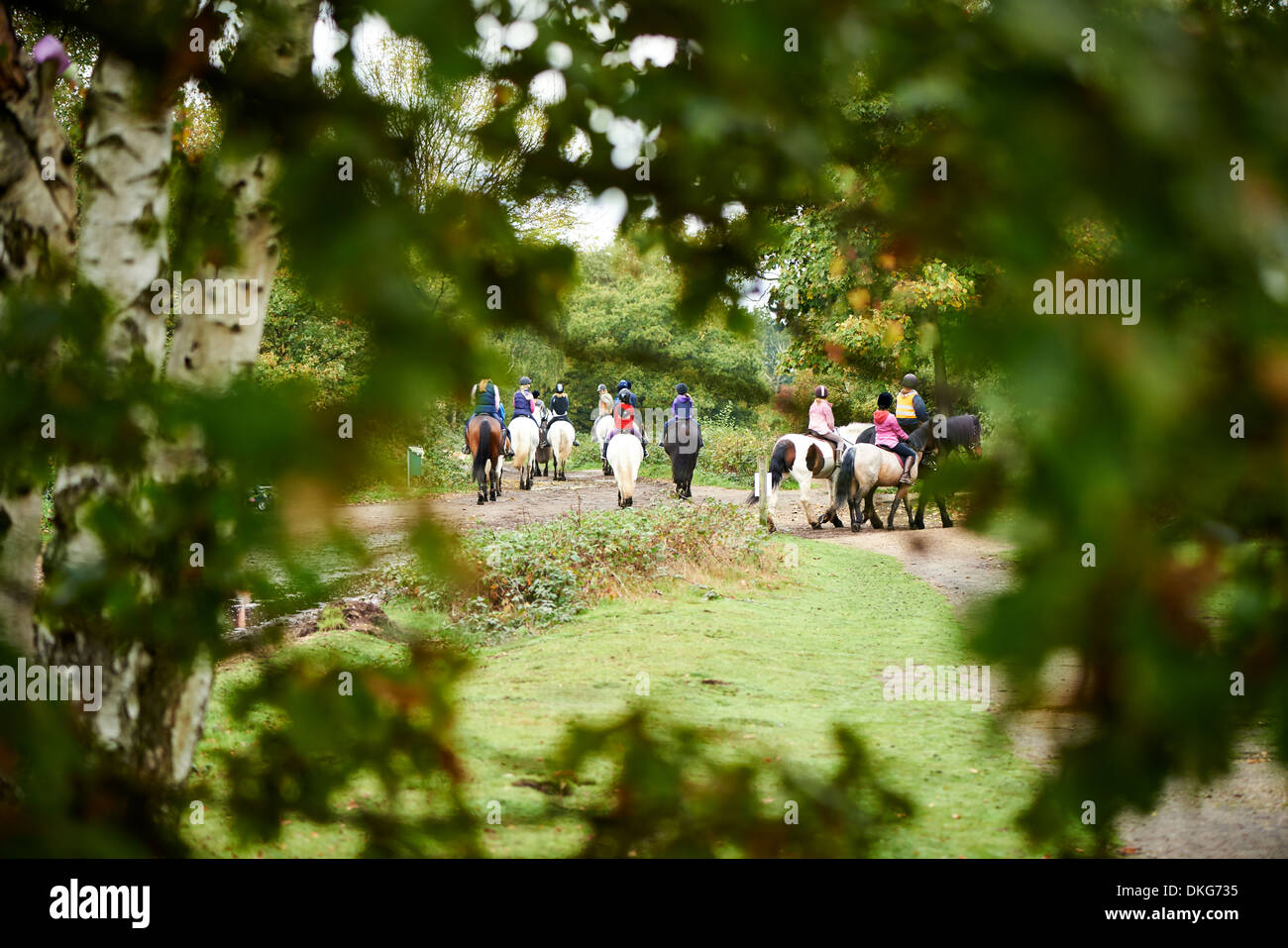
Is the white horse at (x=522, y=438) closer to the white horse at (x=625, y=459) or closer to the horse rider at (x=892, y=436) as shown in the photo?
the white horse at (x=625, y=459)

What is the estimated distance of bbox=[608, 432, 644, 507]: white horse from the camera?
15195 millimetres

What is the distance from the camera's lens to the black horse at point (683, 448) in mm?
16766

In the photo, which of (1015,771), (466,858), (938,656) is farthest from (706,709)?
(466,858)

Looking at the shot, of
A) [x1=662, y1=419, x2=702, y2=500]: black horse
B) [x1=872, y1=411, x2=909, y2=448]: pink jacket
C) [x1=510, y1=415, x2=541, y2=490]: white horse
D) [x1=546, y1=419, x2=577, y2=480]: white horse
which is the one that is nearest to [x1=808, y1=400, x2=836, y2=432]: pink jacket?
[x1=872, y1=411, x2=909, y2=448]: pink jacket

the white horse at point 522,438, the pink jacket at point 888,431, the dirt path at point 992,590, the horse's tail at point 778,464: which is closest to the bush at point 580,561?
the dirt path at point 992,590

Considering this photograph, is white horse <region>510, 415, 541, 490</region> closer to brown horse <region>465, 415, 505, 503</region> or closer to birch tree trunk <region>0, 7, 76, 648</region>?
brown horse <region>465, 415, 505, 503</region>

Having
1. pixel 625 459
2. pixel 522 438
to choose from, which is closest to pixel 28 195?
pixel 625 459

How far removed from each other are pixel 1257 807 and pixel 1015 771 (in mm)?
1235

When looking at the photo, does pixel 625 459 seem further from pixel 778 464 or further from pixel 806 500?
pixel 806 500

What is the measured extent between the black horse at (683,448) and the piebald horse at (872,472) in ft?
9.71

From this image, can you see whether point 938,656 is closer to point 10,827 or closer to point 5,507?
point 5,507

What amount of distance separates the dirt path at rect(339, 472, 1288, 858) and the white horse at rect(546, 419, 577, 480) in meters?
0.52

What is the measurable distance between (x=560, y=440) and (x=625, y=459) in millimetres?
7152

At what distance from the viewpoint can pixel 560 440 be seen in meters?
22.2
